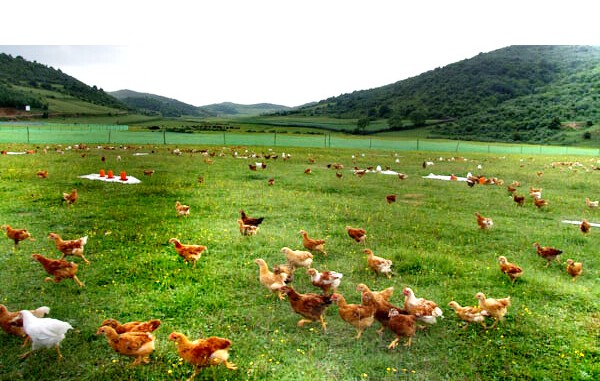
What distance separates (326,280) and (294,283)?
3.79ft

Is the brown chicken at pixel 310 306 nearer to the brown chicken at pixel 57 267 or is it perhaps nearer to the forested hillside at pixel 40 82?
the brown chicken at pixel 57 267

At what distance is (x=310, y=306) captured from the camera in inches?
267

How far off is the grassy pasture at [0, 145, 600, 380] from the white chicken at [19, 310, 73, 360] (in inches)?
9.9

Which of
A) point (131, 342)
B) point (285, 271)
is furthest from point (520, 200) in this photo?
point (131, 342)

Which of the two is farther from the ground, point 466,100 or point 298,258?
point 466,100

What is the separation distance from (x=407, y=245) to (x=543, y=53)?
202 meters

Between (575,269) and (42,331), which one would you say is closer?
(42,331)

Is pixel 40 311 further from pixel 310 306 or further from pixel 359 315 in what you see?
pixel 359 315

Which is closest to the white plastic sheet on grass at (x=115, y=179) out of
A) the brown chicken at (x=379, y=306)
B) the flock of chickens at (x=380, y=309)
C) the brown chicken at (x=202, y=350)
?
the flock of chickens at (x=380, y=309)

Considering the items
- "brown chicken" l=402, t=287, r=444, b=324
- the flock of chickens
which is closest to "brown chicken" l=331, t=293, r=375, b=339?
the flock of chickens

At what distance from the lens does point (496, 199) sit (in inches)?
752

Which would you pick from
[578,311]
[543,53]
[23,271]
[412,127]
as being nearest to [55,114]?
[412,127]

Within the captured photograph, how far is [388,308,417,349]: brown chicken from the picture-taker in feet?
21.0

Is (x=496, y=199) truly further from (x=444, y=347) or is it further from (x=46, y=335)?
(x=46, y=335)
